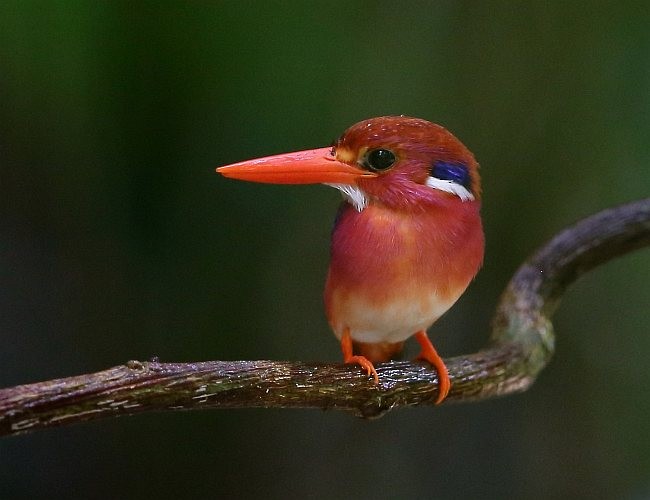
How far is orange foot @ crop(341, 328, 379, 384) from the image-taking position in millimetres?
927

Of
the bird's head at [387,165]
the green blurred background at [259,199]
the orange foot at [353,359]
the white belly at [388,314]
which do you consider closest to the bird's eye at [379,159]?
the bird's head at [387,165]

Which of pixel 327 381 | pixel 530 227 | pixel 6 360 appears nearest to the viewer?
pixel 327 381

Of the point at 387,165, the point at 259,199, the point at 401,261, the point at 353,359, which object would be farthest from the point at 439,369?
the point at 259,199

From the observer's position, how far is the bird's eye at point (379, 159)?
79cm

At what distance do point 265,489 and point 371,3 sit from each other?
108cm

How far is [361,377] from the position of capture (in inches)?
36.2

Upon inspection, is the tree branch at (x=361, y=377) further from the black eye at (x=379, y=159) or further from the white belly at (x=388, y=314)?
the black eye at (x=379, y=159)

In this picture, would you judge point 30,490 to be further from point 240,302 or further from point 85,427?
point 240,302

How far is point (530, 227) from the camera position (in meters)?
1.72

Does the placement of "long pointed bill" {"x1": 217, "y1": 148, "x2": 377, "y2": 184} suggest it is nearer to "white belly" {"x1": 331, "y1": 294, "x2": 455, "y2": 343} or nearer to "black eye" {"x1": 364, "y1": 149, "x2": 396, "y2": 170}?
"black eye" {"x1": 364, "y1": 149, "x2": 396, "y2": 170}

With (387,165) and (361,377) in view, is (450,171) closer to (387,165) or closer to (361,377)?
(387,165)

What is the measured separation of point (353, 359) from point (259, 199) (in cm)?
62

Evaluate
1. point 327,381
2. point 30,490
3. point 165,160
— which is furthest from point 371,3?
point 30,490

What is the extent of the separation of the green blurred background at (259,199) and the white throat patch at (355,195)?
597 millimetres
